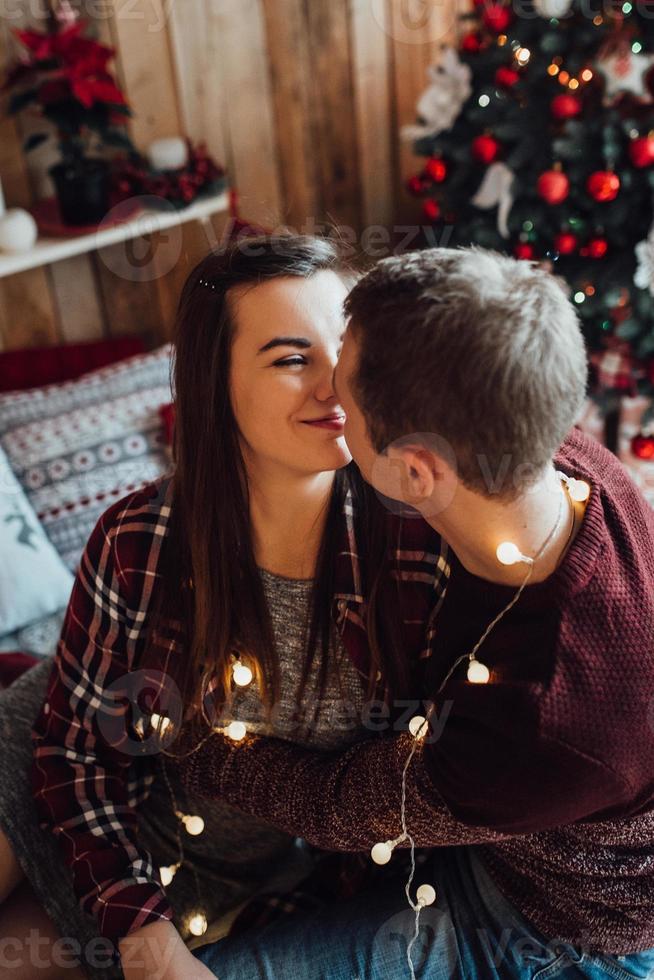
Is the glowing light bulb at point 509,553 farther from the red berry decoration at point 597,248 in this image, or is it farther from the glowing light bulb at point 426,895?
the red berry decoration at point 597,248

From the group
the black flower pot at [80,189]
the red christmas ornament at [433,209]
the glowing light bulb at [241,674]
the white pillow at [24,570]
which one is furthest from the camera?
the red christmas ornament at [433,209]

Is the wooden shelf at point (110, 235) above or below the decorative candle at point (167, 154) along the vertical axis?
below

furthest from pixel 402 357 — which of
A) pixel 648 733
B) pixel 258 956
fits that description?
pixel 258 956

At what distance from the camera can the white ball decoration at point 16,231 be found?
1.81m

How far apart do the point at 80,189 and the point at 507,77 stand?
0.89m

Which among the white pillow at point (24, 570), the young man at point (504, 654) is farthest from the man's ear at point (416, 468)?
the white pillow at point (24, 570)

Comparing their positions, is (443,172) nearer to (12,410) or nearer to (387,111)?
(387,111)

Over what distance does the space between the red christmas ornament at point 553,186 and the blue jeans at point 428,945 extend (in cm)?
129

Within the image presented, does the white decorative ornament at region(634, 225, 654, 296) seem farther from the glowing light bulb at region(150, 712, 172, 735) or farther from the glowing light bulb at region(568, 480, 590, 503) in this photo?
the glowing light bulb at region(150, 712, 172, 735)

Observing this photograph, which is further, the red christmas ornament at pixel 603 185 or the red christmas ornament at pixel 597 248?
the red christmas ornament at pixel 597 248

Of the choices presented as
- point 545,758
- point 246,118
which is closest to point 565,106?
point 246,118

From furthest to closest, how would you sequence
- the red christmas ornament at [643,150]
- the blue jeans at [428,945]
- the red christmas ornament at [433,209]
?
the red christmas ornament at [433,209], the red christmas ornament at [643,150], the blue jeans at [428,945]

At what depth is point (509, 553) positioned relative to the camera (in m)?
0.88

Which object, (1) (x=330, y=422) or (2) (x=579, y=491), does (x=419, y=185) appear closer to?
(1) (x=330, y=422)
